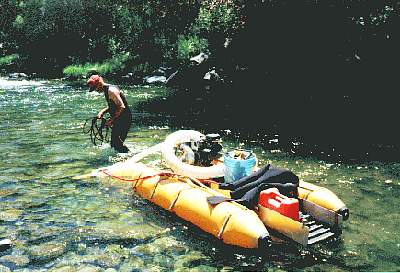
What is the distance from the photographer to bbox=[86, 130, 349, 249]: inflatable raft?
711 centimetres

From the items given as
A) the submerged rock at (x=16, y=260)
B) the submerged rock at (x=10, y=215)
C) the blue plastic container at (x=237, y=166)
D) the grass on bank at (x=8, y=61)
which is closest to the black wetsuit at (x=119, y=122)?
the submerged rock at (x=10, y=215)

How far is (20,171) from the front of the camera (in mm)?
11977

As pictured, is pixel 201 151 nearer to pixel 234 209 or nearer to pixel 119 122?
pixel 234 209

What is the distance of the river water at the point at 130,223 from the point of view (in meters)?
7.12

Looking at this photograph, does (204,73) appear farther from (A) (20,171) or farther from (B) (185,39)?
(A) (20,171)

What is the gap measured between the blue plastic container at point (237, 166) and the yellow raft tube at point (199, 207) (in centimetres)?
49

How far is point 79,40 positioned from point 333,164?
38029 mm

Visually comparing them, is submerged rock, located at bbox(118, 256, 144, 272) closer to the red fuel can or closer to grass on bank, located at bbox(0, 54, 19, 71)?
the red fuel can

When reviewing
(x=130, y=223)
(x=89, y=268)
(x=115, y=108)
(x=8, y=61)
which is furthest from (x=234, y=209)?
(x=8, y=61)

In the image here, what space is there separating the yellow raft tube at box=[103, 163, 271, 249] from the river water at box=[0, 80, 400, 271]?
0.28 meters

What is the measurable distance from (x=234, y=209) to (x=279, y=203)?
0.74 m

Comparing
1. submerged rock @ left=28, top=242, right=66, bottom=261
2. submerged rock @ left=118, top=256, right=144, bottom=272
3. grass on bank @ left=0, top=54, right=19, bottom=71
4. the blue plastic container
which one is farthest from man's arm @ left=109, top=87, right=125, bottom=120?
grass on bank @ left=0, top=54, right=19, bottom=71

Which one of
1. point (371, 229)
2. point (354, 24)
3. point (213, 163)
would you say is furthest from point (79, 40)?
point (371, 229)

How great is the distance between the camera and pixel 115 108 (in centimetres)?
1261
